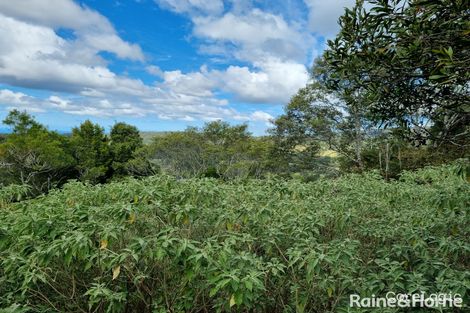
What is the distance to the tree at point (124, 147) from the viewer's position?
78.7 feet

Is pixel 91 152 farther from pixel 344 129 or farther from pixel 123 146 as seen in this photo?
pixel 344 129

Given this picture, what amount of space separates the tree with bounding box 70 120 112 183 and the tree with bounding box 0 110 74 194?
144 cm

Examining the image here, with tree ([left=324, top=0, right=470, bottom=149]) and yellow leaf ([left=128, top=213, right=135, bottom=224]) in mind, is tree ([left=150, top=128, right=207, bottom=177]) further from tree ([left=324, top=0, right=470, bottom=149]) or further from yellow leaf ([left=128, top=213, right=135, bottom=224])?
yellow leaf ([left=128, top=213, right=135, bottom=224])

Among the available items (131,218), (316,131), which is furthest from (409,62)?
(316,131)

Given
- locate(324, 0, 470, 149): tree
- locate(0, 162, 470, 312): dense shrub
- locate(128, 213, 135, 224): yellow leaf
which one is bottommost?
locate(0, 162, 470, 312): dense shrub

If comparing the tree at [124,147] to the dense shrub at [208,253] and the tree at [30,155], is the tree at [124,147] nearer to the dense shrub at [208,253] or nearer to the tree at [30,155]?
the tree at [30,155]

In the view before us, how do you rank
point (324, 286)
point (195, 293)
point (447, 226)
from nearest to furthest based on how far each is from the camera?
point (324, 286), point (195, 293), point (447, 226)

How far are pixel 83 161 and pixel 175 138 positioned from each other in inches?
260

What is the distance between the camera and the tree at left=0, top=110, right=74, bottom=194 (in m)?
18.3

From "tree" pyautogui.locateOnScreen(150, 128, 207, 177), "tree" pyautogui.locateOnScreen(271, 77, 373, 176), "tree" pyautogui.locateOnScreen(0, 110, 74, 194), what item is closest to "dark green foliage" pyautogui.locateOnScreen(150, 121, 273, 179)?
"tree" pyautogui.locateOnScreen(150, 128, 207, 177)

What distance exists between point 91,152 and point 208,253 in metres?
23.1

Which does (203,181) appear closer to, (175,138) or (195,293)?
(195,293)

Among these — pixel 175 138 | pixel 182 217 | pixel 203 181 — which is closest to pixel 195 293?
Result: pixel 182 217

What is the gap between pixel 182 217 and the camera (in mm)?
2297
